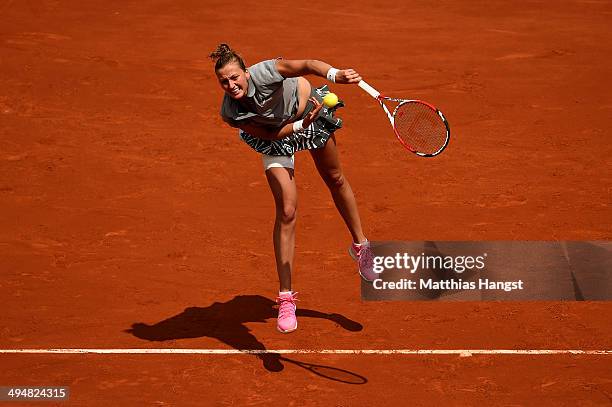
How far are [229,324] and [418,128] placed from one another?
79.1 inches

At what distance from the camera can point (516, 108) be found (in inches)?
511

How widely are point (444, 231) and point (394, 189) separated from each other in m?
1.13

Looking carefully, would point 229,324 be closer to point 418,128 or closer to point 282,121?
point 282,121

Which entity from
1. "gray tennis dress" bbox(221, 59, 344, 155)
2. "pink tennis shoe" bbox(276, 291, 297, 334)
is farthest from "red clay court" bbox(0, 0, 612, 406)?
"gray tennis dress" bbox(221, 59, 344, 155)

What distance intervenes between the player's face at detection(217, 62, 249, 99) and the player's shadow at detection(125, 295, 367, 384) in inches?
73.0

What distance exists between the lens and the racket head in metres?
8.27

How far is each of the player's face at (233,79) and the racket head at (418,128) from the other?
1207 mm

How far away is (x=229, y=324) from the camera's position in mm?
8648

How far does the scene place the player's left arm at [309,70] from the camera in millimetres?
7352

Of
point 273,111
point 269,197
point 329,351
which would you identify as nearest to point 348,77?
point 273,111

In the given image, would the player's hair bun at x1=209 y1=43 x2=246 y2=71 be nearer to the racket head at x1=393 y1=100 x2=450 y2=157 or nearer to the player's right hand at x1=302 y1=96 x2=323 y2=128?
the player's right hand at x1=302 y1=96 x2=323 y2=128

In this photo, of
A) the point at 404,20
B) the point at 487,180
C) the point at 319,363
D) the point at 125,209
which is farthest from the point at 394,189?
the point at 404,20

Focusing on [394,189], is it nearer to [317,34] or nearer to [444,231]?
[444,231]

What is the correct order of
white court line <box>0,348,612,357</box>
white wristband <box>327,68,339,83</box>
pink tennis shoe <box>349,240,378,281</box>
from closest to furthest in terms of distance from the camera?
white wristband <box>327,68,339,83</box> → white court line <box>0,348,612,357</box> → pink tennis shoe <box>349,240,378,281</box>
